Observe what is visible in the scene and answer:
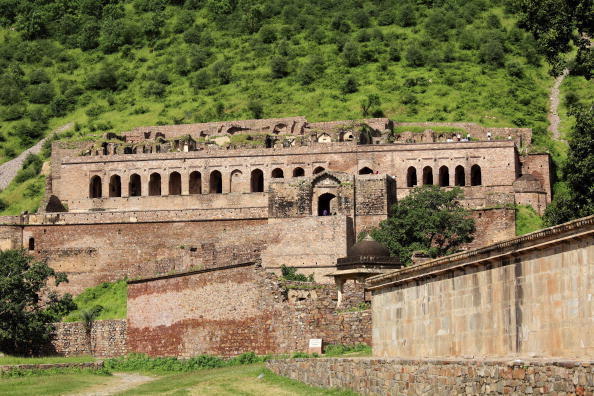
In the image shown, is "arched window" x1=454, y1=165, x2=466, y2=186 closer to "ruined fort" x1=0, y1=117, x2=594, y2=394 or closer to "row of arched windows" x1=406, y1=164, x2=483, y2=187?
"row of arched windows" x1=406, y1=164, x2=483, y2=187

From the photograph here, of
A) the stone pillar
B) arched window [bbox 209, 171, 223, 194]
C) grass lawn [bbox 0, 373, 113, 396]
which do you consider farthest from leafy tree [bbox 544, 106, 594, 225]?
the stone pillar

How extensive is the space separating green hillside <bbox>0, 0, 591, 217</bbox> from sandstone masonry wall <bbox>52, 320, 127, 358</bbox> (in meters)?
29.3

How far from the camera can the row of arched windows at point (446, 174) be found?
6481cm

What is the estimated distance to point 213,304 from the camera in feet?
128

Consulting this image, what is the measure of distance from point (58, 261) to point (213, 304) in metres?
21.9

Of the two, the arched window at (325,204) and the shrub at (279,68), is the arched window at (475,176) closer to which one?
the arched window at (325,204)

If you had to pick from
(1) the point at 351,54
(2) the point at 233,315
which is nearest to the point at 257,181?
(2) the point at 233,315

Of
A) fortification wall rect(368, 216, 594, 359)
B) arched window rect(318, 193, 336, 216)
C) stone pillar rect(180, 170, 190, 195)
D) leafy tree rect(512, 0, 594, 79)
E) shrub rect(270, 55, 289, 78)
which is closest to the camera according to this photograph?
fortification wall rect(368, 216, 594, 359)

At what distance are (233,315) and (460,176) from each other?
30447mm

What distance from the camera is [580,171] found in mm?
37469

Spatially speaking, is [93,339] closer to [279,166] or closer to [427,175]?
[279,166]

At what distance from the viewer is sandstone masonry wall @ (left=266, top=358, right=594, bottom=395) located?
15.9 meters

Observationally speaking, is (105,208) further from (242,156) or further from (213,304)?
(213,304)

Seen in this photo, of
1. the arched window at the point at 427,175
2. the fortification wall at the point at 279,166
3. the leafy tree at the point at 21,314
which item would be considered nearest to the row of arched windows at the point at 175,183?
the fortification wall at the point at 279,166
